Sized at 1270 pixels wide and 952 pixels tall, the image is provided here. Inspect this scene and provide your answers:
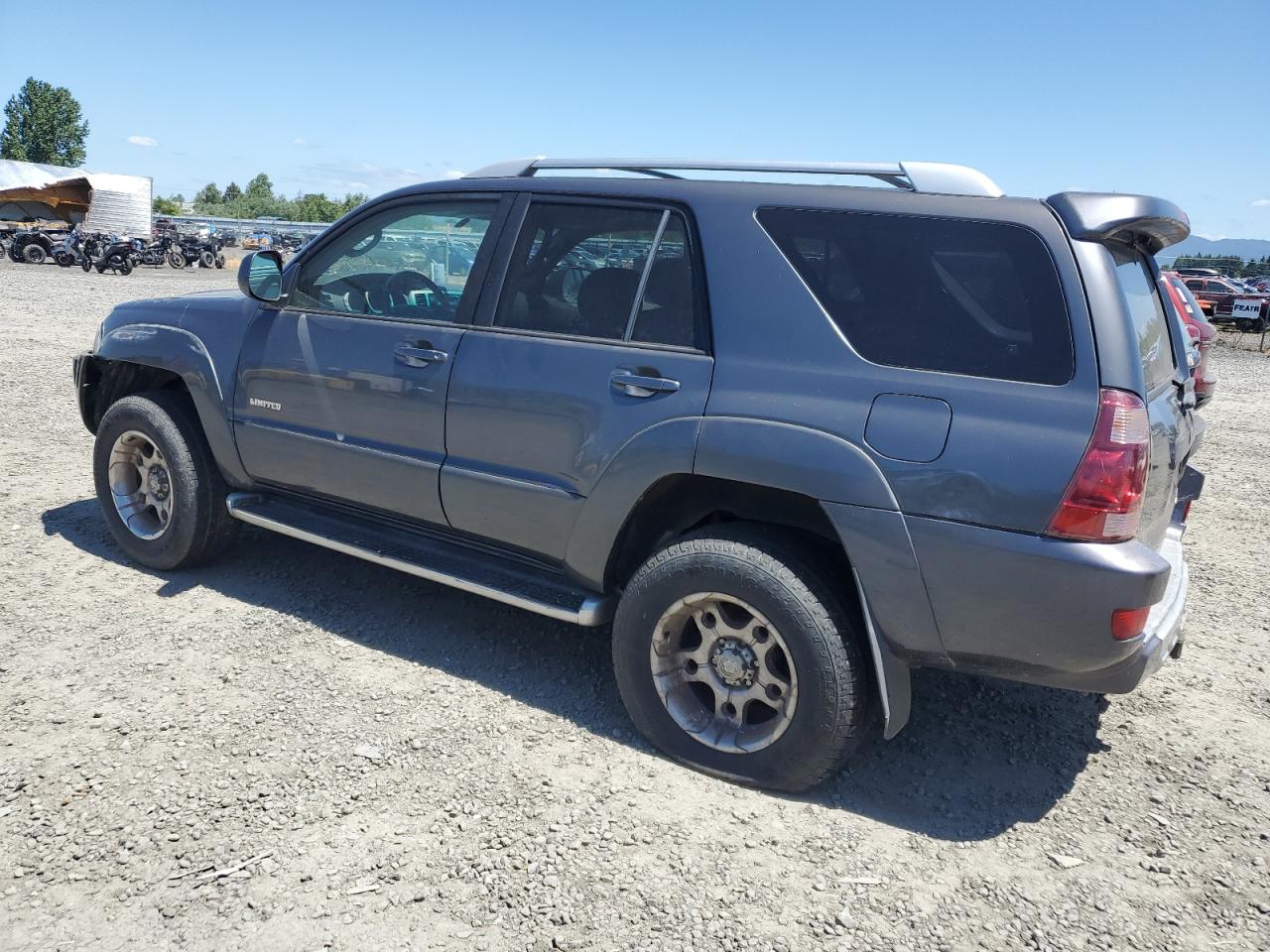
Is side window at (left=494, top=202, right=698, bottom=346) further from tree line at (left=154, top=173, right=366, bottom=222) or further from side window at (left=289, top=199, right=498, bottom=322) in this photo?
tree line at (left=154, top=173, right=366, bottom=222)

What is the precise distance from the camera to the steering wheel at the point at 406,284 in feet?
12.9

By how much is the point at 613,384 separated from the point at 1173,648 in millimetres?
2050

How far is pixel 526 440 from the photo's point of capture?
344 cm

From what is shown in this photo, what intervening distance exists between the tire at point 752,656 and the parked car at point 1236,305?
25.5 m

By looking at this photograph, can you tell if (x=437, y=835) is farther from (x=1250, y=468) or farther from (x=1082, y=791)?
(x=1250, y=468)

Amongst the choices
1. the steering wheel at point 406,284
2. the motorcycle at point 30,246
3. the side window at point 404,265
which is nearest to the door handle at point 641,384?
the side window at point 404,265

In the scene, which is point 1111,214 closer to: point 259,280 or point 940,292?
point 940,292

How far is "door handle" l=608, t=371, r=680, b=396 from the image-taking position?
3.17 m

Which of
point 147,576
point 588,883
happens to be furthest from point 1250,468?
point 147,576

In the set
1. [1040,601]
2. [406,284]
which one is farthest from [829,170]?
[406,284]

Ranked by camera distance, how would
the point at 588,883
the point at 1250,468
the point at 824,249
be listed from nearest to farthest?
the point at 588,883, the point at 824,249, the point at 1250,468

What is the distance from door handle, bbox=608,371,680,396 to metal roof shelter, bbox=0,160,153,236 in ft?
115

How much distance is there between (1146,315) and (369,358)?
2773mm

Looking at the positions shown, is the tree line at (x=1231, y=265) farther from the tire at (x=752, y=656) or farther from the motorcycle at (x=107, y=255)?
the tire at (x=752, y=656)
